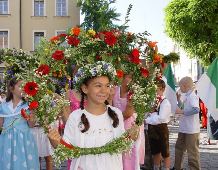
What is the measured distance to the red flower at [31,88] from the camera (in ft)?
14.0

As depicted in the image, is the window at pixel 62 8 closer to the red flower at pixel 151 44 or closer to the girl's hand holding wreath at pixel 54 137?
the red flower at pixel 151 44

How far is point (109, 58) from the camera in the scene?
4926 millimetres

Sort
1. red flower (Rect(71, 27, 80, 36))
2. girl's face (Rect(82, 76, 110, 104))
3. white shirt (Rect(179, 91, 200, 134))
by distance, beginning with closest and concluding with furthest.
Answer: girl's face (Rect(82, 76, 110, 104))
red flower (Rect(71, 27, 80, 36))
white shirt (Rect(179, 91, 200, 134))

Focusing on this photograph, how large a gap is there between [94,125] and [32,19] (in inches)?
1414

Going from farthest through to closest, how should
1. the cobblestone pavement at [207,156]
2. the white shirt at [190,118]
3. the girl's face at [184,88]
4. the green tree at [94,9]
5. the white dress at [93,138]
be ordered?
the green tree at [94,9]
the cobblestone pavement at [207,156]
the girl's face at [184,88]
the white shirt at [190,118]
the white dress at [93,138]

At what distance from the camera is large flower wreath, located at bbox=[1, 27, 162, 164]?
4.69 metres

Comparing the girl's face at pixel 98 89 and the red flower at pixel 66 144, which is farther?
the girl's face at pixel 98 89

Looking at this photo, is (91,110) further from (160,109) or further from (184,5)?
(184,5)

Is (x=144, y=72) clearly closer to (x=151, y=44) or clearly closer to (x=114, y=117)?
(x=151, y=44)

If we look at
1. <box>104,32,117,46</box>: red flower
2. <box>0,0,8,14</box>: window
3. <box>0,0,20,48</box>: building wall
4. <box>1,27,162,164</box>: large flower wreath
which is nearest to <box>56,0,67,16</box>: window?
<box>0,0,20,48</box>: building wall

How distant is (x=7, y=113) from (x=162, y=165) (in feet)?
12.5

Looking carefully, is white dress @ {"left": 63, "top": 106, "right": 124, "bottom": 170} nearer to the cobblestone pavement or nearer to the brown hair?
the brown hair

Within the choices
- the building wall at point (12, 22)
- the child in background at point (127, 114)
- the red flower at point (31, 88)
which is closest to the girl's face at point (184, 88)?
the child in background at point (127, 114)

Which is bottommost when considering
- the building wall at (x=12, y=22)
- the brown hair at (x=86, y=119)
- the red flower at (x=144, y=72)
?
the brown hair at (x=86, y=119)
